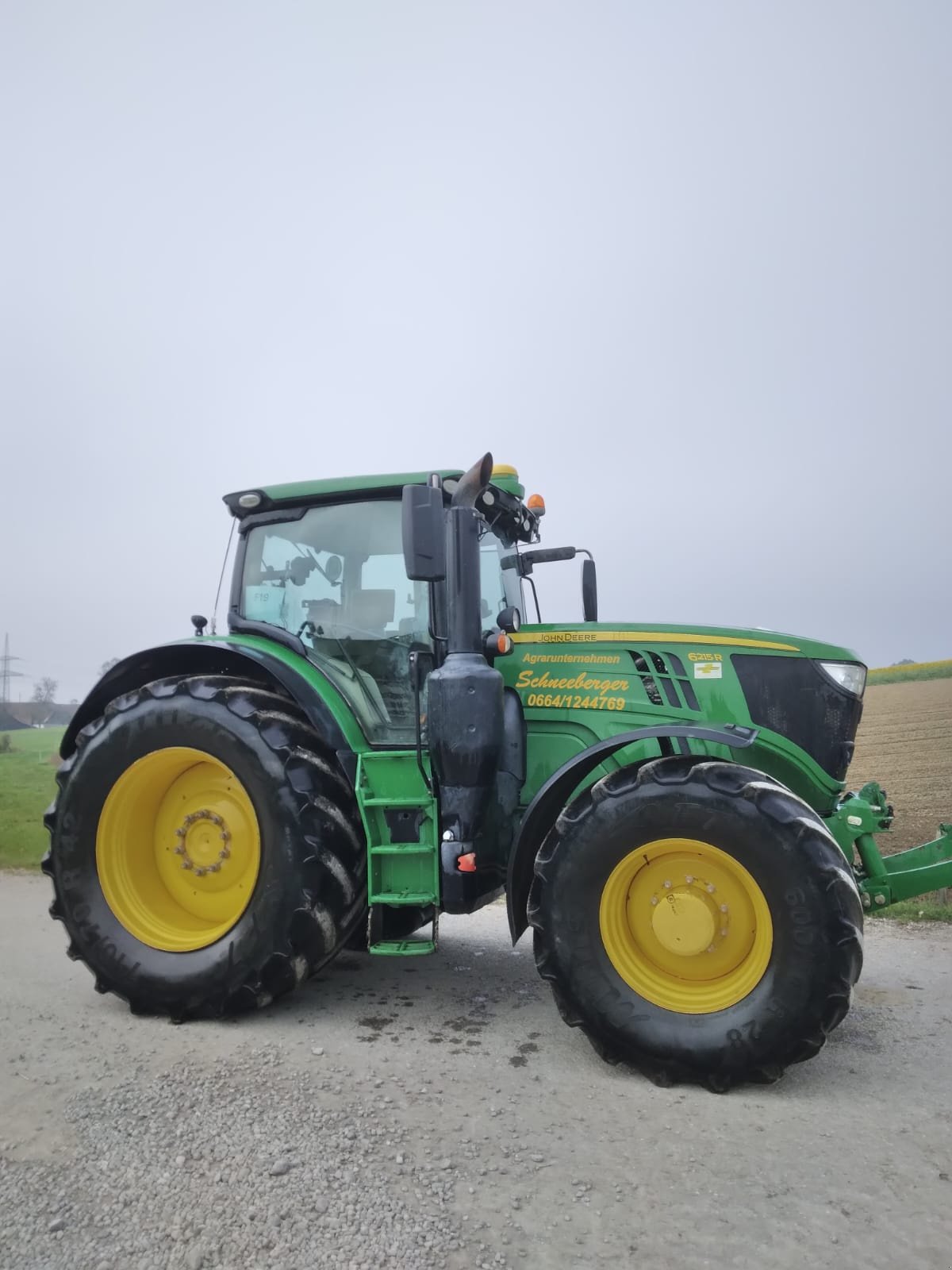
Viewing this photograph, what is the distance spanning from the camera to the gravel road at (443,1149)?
2.22m

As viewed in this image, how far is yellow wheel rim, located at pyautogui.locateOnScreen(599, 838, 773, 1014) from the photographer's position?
326 centimetres

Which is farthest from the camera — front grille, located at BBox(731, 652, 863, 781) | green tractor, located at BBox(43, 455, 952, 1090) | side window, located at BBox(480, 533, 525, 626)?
side window, located at BBox(480, 533, 525, 626)

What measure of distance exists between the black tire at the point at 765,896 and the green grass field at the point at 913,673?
17.4 ft

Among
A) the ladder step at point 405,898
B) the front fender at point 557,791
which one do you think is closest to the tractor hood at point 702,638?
the front fender at point 557,791

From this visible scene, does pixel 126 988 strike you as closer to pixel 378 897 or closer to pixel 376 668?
pixel 378 897

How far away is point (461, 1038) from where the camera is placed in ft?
12.2

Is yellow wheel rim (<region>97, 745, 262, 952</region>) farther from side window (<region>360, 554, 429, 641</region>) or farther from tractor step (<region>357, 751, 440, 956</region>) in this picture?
side window (<region>360, 554, 429, 641</region>)

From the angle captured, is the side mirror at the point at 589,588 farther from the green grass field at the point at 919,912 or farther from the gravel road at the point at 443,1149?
the green grass field at the point at 919,912

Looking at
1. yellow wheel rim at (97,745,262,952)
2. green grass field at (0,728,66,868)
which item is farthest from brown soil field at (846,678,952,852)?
green grass field at (0,728,66,868)

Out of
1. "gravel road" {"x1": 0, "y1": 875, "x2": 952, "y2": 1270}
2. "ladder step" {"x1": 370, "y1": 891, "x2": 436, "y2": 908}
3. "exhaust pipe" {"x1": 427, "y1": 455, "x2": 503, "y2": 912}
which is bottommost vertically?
"gravel road" {"x1": 0, "y1": 875, "x2": 952, "y2": 1270}

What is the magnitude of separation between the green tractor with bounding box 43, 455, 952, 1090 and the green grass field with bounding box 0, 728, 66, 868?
430 centimetres

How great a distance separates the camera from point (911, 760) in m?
6.76

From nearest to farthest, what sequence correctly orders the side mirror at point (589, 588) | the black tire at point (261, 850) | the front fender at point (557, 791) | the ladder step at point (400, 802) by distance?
the front fender at point (557, 791) < the black tire at point (261, 850) < the ladder step at point (400, 802) < the side mirror at point (589, 588)

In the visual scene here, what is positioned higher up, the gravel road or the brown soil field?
the brown soil field
